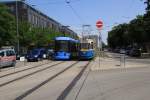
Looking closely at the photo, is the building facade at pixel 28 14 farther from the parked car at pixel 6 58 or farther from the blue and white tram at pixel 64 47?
the parked car at pixel 6 58

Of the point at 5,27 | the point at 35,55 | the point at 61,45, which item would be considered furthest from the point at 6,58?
the point at 5,27


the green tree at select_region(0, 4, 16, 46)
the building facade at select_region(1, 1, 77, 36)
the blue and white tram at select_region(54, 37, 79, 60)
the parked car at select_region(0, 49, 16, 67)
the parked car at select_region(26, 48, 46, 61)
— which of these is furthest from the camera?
the building facade at select_region(1, 1, 77, 36)

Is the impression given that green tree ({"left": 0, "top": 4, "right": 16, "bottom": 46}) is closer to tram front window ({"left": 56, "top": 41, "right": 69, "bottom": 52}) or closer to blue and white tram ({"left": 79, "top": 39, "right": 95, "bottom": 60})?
tram front window ({"left": 56, "top": 41, "right": 69, "bottom": 52})

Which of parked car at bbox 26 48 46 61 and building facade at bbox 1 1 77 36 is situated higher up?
building facade at bbox 1 1 77 36

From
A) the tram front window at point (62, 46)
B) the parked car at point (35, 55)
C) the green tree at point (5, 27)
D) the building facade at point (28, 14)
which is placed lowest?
the parked car at point (35, 55)

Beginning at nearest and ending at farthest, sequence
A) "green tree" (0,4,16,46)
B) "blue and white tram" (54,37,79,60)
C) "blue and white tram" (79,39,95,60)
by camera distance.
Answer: "blue and white tram" (79,39,95,60) → "blue and white tram" (54,37,79,60) → "green tree" (0,4,16,46)

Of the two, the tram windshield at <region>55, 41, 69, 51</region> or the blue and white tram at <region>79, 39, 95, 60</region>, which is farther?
the tram windshield at <region>55, 41, 69, 51</region>

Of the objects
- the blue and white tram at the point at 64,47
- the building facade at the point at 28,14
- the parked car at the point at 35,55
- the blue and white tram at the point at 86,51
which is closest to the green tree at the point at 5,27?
the parked car at the point at 35,55

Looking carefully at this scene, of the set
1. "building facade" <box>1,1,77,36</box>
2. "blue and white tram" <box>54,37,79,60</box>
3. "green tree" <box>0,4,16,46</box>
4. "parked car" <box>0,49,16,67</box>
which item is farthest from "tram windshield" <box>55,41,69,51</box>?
"building facade" <box>1,1,77,36</box>

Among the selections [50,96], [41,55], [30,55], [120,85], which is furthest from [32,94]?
[41,55]

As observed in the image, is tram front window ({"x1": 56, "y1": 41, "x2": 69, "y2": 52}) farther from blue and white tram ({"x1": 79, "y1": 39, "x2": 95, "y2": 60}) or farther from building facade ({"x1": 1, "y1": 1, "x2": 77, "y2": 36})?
building facade ({"x1": 1, "y1": 1, "x2": 77, "y2": 36})

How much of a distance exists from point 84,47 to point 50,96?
125 ft

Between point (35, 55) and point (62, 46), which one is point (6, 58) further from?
point (35, 55)

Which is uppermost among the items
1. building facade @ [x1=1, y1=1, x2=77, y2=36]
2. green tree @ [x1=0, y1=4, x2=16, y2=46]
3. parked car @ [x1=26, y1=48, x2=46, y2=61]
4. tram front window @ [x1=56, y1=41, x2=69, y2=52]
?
building facade @ [x1=1, y1=1, x2=77, y2=36]
